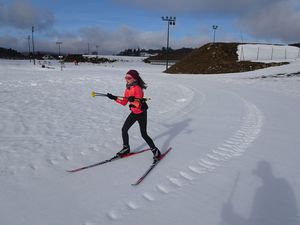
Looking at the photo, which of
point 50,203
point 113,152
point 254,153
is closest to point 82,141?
point 113,152

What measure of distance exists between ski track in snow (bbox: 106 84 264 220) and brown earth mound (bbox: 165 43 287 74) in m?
32.6

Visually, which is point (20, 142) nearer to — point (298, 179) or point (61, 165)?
point (61, 165)

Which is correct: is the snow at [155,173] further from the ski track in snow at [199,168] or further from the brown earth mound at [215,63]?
the brown earth mound at [215,63]

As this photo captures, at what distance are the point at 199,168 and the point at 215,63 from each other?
1590 inches

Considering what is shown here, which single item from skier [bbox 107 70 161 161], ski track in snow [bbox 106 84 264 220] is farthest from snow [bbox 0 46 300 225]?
skier [bbox 107 70 161 161]

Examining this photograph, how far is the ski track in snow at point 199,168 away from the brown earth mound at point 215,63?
107ft

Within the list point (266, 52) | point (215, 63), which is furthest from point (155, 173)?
point (266, 52)

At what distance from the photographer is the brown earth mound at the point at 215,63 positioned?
129 ft

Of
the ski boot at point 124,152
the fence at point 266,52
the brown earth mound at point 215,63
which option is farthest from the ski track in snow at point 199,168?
the fence at point 266,52

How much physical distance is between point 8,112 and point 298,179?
9.24 metres

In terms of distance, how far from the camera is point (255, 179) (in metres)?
4.76

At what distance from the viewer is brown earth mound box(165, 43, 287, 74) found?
1550 inches

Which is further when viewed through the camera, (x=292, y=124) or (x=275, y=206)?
(x=292, y=124)

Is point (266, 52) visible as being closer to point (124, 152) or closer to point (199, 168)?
point (199, 168)
